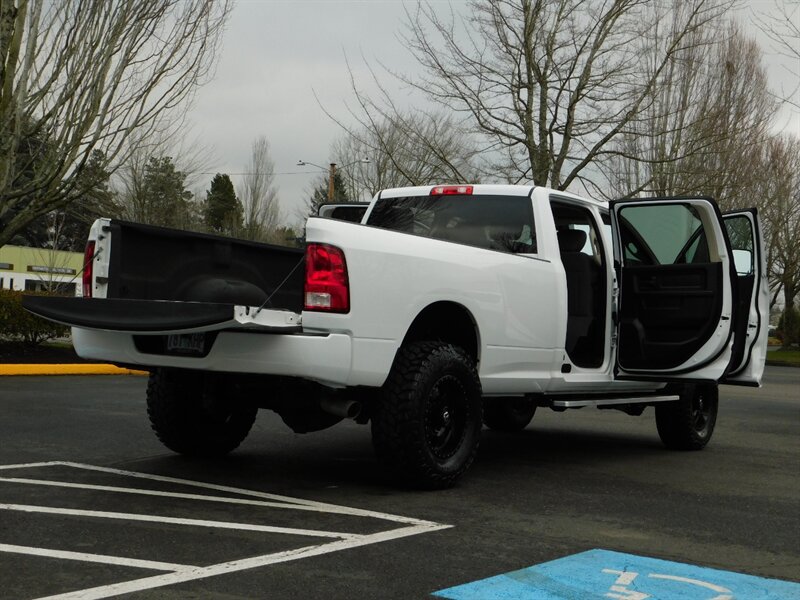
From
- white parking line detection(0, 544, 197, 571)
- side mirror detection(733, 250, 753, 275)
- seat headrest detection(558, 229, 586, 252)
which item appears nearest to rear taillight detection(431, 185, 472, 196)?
seat headrest detection(558, 229, 586, 252)

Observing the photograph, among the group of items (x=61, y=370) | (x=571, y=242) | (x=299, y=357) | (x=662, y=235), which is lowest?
(x=61, y=370)

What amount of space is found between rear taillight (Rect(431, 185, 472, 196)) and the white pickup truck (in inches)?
0.4

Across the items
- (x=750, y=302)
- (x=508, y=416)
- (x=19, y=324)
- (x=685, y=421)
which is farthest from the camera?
(x=19, y=324)

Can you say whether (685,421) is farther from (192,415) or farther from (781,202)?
(781,202)

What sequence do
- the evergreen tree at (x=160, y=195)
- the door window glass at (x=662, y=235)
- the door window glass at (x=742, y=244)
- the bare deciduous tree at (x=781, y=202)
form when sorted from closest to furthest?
1. the door window glass at (x=662, y=235)
2. the door window glass at (x=742, y=244)
3. the evergreen tree at (x=160, y=195)
4. the bare deciduous tree at (x=781, y=202)

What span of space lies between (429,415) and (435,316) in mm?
648

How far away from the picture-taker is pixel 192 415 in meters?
7.05

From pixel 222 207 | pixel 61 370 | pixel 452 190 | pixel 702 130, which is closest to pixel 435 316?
pixel 452 190

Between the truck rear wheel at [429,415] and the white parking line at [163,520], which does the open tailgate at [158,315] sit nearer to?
the truck rear wheel at [429,415]

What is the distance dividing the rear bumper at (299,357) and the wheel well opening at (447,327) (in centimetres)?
55

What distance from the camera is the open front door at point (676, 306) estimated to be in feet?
25.6

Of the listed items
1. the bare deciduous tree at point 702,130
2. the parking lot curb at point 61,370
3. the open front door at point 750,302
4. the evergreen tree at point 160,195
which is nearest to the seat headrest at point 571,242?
the open front door at point 750,302

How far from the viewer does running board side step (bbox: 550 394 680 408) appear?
24.5 feet

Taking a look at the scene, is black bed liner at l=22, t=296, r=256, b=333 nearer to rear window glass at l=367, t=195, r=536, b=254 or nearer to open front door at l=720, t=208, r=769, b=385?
rear window glass at l=367, t=195, r=536, b=254
